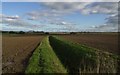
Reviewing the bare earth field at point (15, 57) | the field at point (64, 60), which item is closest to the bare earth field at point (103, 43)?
the field at point (64, 60)

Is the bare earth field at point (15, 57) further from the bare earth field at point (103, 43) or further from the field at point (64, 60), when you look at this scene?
the bare earth field at point (103, 43)

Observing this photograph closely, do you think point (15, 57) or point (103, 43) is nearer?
point (15, 57)

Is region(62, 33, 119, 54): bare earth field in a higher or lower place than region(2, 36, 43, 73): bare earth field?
higher

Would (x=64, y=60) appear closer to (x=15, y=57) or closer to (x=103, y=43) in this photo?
(x=15, y=57)

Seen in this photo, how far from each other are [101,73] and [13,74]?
6248 millimetres

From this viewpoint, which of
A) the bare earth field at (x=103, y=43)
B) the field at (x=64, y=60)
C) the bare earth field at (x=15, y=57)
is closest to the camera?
the field at (x=64, y=60)

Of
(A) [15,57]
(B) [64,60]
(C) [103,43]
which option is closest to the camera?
(B) [64,60]

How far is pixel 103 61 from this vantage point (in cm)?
1767

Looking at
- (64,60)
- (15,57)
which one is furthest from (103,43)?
(64,60)

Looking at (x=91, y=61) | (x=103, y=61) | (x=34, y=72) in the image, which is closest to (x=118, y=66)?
(x=103, y=61)

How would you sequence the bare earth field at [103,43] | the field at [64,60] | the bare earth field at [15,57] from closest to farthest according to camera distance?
1. the field at [64,60]
2. the bare earth field at [15,57]
3. the bare earth field at [103,43]

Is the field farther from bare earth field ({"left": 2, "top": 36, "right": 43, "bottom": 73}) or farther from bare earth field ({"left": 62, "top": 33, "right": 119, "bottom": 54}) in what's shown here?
bare earth field ({"left": 62, "top": 33, "right": 119, "bottom": 54})

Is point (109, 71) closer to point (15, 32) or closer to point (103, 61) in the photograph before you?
point (103, 61)

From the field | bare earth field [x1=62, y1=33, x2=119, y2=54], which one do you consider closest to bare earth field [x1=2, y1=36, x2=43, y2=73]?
the field
